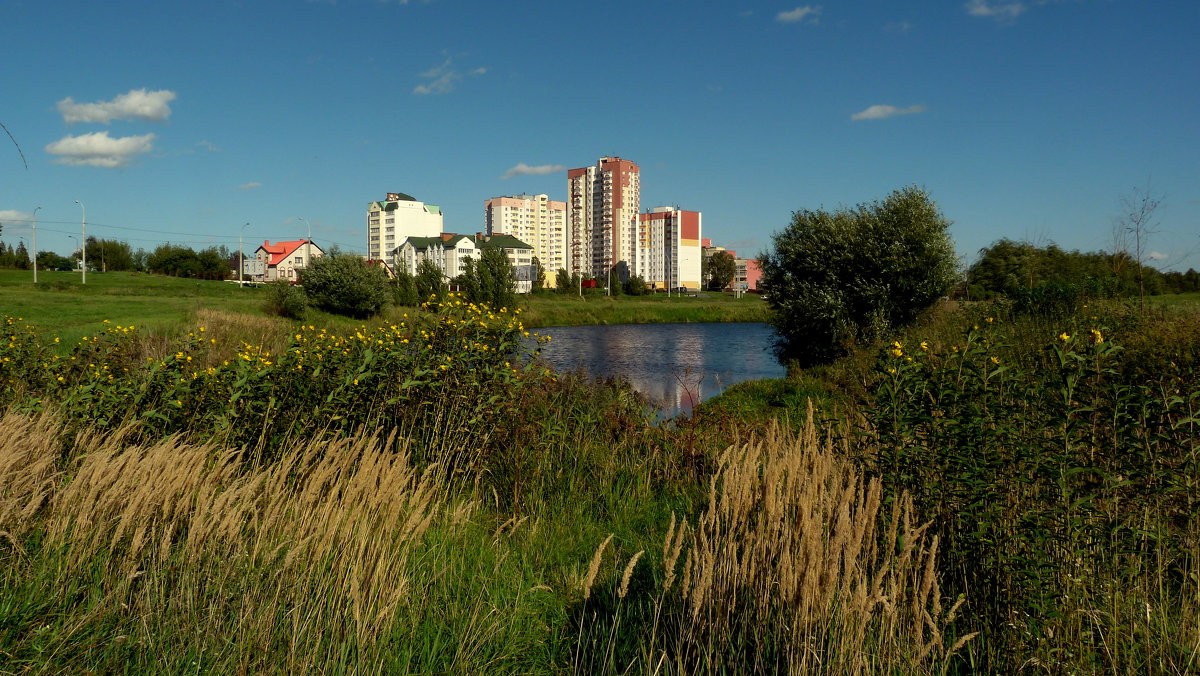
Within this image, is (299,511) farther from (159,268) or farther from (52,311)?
(159,268)

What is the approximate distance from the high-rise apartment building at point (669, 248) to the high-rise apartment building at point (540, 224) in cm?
1774

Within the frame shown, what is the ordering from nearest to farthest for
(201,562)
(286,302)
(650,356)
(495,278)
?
(201,562)
(650,356)
(286,302)
(495,278)

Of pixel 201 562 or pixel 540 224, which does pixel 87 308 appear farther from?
pixel 540 224

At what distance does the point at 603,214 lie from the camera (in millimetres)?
146375

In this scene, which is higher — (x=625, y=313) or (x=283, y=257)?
(x=283, y=257)

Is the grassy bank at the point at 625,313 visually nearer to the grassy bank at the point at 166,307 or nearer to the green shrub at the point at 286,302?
the grassy bank at the point at 166,307

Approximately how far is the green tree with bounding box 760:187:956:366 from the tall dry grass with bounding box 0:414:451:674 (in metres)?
22.0

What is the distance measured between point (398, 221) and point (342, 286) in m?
97.8

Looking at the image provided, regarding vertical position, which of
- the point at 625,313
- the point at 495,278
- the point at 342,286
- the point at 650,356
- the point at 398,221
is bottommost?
the point at 650,356

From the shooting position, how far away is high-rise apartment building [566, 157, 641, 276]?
473 ft

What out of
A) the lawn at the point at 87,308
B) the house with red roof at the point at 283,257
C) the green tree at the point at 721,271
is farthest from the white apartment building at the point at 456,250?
the lawn at the point at 87,308

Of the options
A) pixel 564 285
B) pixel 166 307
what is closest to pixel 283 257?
pixel 564 285

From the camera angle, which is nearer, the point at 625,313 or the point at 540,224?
the point at 625,313

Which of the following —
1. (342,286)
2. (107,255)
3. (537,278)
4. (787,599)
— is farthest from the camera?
(537,278)
